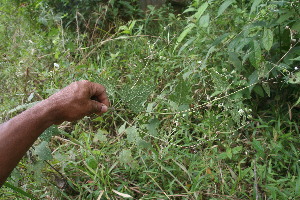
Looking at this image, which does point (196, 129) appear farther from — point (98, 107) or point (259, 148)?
point (98, 107)

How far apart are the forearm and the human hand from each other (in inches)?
1.2

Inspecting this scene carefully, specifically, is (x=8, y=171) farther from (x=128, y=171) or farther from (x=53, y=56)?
(x=53, y=56)

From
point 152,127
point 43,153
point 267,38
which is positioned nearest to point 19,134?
point 43,153

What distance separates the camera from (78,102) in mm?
1406

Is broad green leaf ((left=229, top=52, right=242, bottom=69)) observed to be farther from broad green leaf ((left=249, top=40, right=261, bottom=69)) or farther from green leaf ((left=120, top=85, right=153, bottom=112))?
green leaf ((left=120, top=85, right=153, bottom=112))

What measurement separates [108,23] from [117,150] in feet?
6.86

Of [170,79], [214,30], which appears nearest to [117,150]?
[170,79]

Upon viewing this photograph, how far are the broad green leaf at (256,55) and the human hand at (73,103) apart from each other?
0.96m

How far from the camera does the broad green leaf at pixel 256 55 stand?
6.42ft

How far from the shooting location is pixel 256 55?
1.96 metres

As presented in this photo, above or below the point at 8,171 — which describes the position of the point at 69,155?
below

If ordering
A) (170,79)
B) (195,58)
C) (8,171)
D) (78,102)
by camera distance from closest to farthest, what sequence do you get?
(8,171) < (78,102) < (195,58) < (170,79)

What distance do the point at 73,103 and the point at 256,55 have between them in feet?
3.62

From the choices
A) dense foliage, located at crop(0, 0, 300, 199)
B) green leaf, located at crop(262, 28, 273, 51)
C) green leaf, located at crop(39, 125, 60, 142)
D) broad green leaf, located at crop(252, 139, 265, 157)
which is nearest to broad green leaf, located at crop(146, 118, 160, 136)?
dense foliage, located at crop(0, 0, 300, 199)
